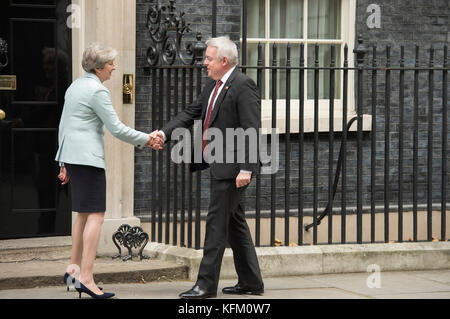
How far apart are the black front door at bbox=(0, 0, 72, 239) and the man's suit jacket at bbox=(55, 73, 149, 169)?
6.05 feet

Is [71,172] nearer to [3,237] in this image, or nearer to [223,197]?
[223,197]

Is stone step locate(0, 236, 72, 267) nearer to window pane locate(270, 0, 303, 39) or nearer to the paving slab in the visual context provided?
the paving slab

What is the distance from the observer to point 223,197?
650 centimetres

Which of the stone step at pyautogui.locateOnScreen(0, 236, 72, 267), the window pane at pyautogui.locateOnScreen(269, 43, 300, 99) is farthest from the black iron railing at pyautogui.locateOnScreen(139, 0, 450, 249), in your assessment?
the stone step at pyautogui.locateOnScreen(0, 236, 72, 267)

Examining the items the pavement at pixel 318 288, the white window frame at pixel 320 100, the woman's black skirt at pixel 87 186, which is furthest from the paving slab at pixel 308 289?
the white window frame at pixel 320 100

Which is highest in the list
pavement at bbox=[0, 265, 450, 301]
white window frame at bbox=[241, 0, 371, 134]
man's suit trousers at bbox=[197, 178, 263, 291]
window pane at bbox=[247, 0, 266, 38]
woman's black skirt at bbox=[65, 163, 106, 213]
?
window pane at bbox=[247, 0, 266, 38]

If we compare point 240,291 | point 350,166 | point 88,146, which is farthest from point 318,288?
point 350,166

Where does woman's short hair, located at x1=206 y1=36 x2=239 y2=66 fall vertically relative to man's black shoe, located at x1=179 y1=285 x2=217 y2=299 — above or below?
above

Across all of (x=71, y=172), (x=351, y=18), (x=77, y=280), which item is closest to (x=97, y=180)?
(x=71, y=172)

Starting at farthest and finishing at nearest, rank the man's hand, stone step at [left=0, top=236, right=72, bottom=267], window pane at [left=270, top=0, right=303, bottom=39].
A: window pane at [left=270, top=0, right=303, bottom=39]
stone step at [left=0, top=236, right=72, bottom=267]
the man's hand

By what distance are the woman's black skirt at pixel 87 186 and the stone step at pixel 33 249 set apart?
5.18ft

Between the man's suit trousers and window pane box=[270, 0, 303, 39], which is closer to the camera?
the man's suit trousers

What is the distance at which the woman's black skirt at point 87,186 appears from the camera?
6230 mm

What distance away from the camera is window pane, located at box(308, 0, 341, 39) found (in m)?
9.48
